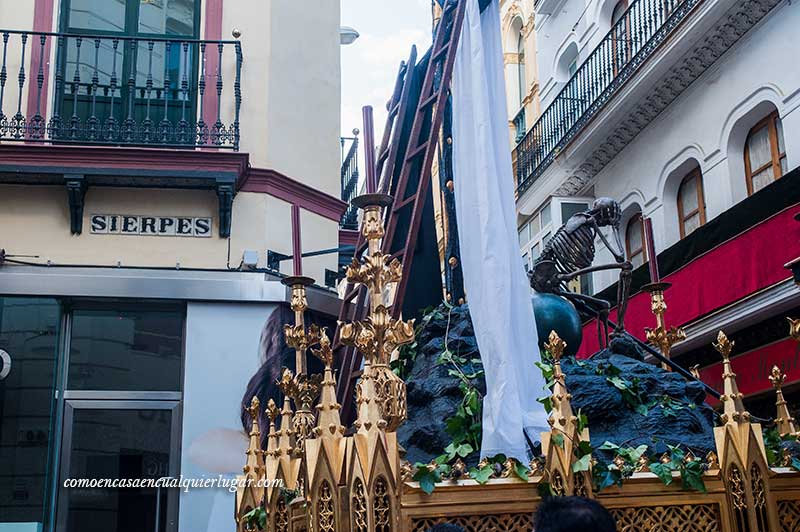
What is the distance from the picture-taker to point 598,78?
16.7 metres

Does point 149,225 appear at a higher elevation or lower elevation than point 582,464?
higher

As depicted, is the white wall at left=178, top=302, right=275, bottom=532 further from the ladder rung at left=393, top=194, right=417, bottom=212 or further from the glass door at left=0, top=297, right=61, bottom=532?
the ladder rung at left=393, top=194, right=417, bottom=212

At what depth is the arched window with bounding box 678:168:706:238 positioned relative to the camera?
569 inches

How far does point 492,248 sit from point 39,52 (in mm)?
7511

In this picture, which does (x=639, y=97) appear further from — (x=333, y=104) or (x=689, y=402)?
(x=689, y=402)

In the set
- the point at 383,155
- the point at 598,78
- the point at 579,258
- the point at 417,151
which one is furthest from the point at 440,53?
the point at 598,78

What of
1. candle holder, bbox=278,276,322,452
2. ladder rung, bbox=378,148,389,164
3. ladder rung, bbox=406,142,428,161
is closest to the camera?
candle holder, bbox=278,276,322,452

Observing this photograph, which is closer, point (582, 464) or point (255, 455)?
point (582, 464)

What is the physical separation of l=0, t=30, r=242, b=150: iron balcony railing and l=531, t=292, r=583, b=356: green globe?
16.9 feet

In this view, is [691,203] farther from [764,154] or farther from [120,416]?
[120,416]

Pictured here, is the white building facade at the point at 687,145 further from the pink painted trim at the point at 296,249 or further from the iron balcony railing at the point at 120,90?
the iron balcony railing at the point at 120,90

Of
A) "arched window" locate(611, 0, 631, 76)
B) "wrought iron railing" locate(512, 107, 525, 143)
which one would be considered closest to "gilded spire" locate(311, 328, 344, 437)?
"arched window" locate(611, 0, 631, 76)

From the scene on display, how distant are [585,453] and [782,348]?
729cm

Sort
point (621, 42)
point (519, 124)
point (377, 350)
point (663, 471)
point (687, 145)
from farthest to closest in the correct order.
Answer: point (519, 124) < point (621, 42) < point (687, 145) < point (663, 471) < point (377, 350)
